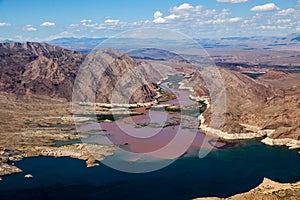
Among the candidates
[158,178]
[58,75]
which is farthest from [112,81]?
[158,178]

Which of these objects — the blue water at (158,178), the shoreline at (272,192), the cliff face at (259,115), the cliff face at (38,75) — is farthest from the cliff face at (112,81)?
the shoreline at (272,192)

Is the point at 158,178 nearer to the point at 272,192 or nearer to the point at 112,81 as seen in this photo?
the point at 272,192

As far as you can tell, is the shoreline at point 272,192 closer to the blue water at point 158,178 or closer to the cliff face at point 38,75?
the blue water at point 158,178

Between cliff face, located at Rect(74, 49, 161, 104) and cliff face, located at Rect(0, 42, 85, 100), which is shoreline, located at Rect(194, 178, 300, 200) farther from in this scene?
cliff face, located at Rect(0, 42, 85, 100)

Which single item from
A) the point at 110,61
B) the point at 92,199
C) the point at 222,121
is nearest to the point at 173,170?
the point at 92,199

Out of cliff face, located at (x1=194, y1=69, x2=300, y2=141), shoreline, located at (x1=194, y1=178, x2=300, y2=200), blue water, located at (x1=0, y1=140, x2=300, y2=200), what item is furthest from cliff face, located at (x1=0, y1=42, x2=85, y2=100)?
shoreline, located at (x1=194, y1=178, x2=300, y2=200)

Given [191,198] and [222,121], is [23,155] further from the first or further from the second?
[222,121]
